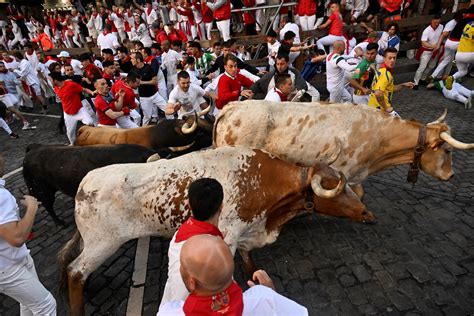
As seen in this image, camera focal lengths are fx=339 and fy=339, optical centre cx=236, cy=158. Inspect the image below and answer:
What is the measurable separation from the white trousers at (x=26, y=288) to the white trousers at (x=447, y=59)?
1267cm

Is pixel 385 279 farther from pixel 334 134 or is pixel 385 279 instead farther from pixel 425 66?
pixel 425 66

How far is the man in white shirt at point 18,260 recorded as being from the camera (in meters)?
2.92

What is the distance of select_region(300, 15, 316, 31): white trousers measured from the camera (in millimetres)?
12078

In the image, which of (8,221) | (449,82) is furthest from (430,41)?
(8,221)

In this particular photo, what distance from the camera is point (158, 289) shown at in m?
4.68

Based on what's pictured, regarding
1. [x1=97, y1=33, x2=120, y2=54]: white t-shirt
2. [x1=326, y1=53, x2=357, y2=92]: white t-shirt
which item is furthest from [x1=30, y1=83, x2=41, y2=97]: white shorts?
[x1=326, y1=53, x2=357, y2=92]: white t-shirt

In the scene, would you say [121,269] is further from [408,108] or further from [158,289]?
[408,108]

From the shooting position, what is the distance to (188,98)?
7770 mm

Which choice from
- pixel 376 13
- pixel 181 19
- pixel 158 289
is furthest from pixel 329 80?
pixel 181 19

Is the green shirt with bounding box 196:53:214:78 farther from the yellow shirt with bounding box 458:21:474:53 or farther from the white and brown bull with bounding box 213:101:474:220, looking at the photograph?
the yellow shirt with bounding box 458:21:474:53

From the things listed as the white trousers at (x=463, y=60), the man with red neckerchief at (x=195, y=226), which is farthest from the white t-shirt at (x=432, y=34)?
the man with red neckerchief at (x=195, y=226)

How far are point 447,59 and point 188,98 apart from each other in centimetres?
914

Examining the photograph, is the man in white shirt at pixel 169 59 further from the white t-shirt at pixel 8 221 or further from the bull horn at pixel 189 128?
the white t-shirt at pixel 8 221

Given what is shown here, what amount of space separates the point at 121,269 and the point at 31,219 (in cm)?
230
